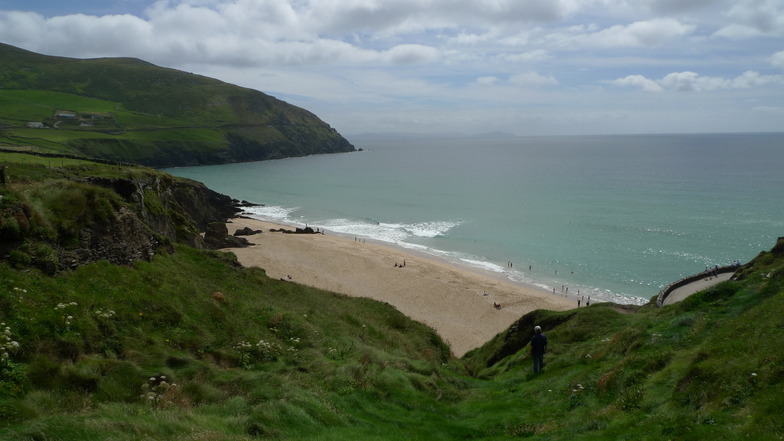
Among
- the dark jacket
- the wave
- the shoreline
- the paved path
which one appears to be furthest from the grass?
the wave

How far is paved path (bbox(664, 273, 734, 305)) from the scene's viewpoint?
97.3ft

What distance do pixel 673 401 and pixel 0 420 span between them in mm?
13798

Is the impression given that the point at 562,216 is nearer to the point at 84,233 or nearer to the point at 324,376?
the point at 324,376

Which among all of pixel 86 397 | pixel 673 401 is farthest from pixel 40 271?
pixel 673 401

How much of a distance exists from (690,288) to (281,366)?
28648 millimetres

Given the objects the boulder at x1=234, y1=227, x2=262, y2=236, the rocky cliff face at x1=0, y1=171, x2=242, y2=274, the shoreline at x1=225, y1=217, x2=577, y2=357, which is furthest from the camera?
the boulder at x1=234, y1=227, x2=262, y2=236

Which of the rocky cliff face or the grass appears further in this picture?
the rocky cliff face

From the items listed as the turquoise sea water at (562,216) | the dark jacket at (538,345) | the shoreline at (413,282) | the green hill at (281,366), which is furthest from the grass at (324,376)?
the turquoise sea water at (562,216)

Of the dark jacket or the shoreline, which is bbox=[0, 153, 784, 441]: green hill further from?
the shoreline

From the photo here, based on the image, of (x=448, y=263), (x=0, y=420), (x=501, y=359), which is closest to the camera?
(x=0, y=420)

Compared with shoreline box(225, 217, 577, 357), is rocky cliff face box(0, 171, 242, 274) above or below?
above

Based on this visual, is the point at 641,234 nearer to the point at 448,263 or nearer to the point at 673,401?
the point at 448,263

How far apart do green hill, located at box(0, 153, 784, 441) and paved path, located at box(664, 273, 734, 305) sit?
923 centimetres

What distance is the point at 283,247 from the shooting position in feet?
217
